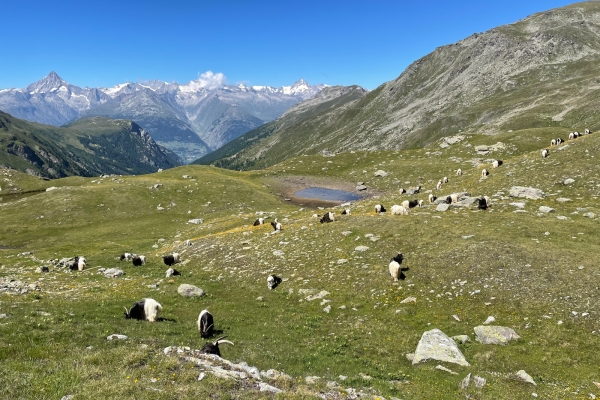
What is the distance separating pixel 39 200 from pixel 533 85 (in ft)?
806

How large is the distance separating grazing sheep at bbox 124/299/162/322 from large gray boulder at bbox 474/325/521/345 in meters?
19.0

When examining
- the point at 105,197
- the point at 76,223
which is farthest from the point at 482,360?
the point at 105,197

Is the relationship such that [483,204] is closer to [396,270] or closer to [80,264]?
[396,270]

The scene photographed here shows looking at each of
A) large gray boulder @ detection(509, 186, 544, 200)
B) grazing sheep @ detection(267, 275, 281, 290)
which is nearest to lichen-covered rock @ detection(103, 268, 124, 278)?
grazing sheep @ detection(267, 275, 281, 290)

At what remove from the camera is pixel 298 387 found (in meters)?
11.8

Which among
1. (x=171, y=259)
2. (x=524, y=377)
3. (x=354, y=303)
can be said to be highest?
(x=171, y=259)

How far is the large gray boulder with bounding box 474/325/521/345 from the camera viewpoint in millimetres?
16578

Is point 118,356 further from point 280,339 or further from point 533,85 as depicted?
point 533,85

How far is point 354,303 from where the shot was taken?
22.1 metres

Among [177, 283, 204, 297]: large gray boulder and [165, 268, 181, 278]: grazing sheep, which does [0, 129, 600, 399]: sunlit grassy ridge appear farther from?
[165, 268, 181, 278]: grazing sheep

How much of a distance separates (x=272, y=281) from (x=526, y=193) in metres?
30.5

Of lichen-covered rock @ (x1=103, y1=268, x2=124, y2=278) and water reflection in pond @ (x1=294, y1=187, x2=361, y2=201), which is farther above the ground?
water reflection in pond @ (x1=294, y1=187, x2=361, y2=201)

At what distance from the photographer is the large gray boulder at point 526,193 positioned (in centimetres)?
3541

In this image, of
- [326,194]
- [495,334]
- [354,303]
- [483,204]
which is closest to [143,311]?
[354,303]
